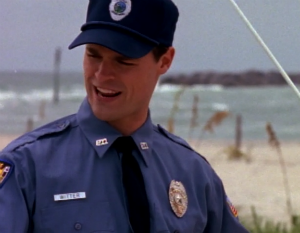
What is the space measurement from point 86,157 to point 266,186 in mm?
6736

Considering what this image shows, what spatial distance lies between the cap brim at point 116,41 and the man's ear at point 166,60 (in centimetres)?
9

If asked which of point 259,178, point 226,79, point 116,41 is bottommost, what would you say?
→ point 226,79

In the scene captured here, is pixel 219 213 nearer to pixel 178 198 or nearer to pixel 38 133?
pixel 178 198

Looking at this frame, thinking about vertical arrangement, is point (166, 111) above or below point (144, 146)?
below

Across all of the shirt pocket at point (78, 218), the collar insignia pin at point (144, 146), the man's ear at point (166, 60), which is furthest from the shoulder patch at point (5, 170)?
the man's ear at point (166, 60)

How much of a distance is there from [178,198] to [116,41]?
392 mm

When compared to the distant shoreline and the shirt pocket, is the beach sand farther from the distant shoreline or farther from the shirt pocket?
the distant shoreline

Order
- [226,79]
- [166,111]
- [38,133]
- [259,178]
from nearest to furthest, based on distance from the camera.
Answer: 1. [38,133]
2. [259,178]
3. [166,111]
4. [226,79]

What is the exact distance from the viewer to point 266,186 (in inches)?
316

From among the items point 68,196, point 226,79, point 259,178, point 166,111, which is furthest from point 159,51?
point 226,79

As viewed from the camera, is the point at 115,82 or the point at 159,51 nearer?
the point at 115,82

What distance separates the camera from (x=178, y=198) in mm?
1603

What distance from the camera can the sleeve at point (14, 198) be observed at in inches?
53.9

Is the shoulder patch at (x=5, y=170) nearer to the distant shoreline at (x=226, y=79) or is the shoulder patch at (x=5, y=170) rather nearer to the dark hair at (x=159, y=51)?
the dark hair at (x=159, y=51)
